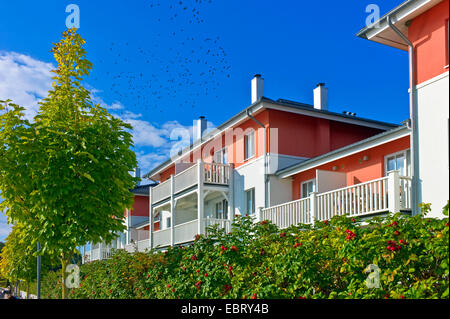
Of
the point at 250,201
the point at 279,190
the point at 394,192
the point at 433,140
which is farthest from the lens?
the point at 250,201

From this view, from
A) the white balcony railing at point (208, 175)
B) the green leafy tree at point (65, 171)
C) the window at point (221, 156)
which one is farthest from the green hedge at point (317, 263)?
the window at point (221, 156)

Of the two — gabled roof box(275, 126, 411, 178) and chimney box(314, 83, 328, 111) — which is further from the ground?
chimney box(314, 83, 328, 111)

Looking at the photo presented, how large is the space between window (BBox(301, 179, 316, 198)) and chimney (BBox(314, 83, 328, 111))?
477 cm

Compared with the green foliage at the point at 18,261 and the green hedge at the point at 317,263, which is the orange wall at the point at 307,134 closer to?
the green hedge at the point at 317,263

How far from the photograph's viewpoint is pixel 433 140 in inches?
540

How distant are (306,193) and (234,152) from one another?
521cm

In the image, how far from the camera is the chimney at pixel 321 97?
25.0 metres

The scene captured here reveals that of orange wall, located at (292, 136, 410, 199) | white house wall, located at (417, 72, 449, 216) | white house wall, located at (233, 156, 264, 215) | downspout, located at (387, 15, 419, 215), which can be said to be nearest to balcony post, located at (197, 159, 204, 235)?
white house wall, located at (233, 156, 264, 215)

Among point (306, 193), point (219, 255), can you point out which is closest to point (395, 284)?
point (219, 255)

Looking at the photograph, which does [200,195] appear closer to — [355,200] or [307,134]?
[307,134]

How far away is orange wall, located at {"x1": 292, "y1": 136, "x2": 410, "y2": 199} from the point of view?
1732 centimetres

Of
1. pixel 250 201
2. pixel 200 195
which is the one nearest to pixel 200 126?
pixel 200 195

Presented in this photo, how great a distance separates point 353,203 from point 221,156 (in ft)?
40.3

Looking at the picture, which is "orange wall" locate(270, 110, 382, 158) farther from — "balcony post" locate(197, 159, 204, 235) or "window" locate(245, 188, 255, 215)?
"balcony post" locate(197, 159, 204, 235)
